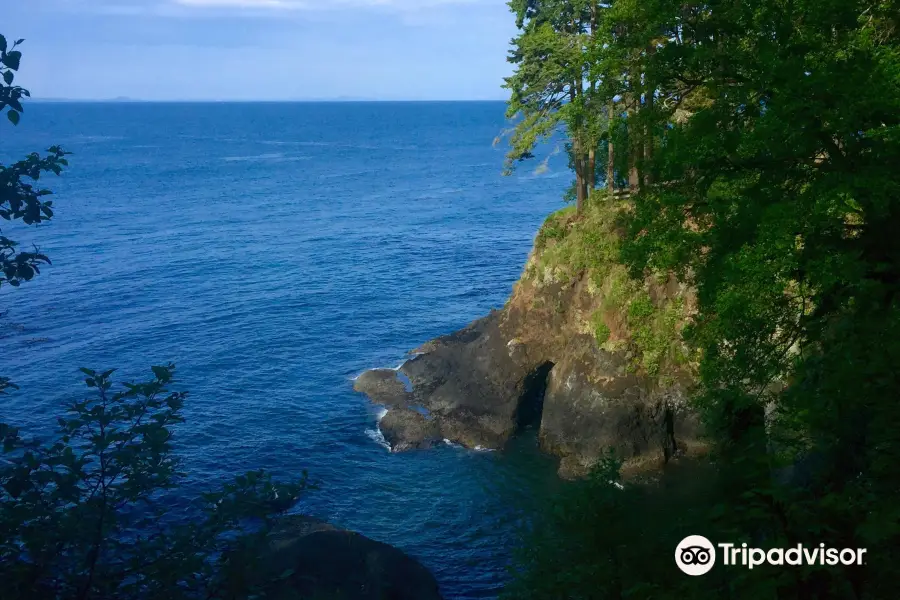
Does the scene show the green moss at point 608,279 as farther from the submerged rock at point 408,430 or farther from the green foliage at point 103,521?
the green foliage at point 103,521

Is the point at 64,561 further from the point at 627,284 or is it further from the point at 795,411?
the point at 627,284

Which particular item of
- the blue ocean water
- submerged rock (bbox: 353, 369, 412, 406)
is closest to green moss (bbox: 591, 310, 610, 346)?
the blue ocean water

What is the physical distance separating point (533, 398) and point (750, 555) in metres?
28.9

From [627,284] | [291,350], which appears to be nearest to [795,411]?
[627,284]

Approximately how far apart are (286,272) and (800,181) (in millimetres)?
53751

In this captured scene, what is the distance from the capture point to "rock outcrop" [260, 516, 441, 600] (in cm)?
2216

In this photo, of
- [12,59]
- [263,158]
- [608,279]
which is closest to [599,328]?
[608,279]

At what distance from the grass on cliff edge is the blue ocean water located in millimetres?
6548

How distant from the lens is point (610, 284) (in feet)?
111

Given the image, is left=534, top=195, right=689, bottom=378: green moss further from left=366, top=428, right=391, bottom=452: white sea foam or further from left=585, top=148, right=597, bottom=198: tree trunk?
left=366, top=428, right=391, bottom=452: white sea foam

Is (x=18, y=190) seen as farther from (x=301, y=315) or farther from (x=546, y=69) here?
(x=301, y=315)

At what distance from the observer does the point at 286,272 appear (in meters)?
63.5

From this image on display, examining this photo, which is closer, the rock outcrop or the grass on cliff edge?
the rock outcrop

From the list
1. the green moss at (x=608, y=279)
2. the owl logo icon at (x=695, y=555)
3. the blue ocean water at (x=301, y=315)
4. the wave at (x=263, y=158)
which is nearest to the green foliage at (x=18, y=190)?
the owl logo icon at (x=695, y=555)
